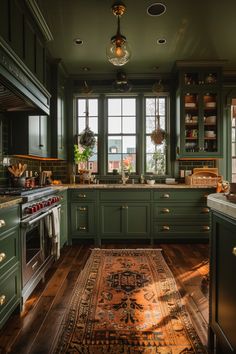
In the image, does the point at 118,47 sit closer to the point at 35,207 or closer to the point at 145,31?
the point at 145,31

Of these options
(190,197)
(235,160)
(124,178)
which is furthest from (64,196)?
(235,160)

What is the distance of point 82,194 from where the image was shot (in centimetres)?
420

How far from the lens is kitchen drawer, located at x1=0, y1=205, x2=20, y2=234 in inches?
72.3

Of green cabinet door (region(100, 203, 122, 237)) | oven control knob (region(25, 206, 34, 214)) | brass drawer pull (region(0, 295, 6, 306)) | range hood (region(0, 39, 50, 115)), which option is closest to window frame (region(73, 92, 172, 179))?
green cabinet door (region(100, 203, 122, 237))

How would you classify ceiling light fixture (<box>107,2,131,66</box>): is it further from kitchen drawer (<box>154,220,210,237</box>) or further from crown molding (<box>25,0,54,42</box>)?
kitchen drawer (<box>154,220,210,237</box>)

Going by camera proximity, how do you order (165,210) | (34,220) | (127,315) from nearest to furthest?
(127,315) → (34,220) → (165,210)

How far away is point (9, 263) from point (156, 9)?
Result: 9.33ft

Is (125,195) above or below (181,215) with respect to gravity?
above

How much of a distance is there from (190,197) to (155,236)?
80cm

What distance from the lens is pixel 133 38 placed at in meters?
3.56

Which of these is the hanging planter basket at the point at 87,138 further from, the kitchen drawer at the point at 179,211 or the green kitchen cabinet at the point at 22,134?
the kitchen drawer at the point at 179,211

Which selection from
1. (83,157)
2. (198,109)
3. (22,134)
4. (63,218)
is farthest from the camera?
(83,157)

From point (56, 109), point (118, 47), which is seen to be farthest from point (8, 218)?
point (56, 109)

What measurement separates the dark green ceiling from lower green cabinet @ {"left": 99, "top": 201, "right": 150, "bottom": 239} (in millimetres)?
2236
